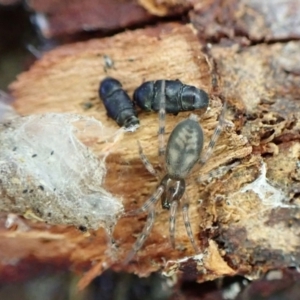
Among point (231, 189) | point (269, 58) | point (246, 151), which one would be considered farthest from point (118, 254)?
point (269, 58)

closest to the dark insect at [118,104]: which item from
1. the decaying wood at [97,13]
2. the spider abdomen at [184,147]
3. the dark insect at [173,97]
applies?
the dark insect at [173,97]

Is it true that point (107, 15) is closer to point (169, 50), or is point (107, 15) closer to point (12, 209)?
point (169, 50)

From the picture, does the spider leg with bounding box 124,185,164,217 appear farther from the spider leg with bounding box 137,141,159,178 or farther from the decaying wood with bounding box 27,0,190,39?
the decaying wood with bounding box 27,0,190,39

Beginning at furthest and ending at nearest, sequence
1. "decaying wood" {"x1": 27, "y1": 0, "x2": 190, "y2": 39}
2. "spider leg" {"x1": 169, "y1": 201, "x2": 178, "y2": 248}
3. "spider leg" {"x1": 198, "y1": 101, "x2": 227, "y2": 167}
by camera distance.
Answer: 1. "decaying wood" {"x1": 27, "y1": 0, "x2": 190, "y2": 39}
2. "spider leg" {"x1": 169, "y1": 201, "x2": 178, "y2": 248}
3. "spider leg" {"x1": 198, "y1": 101, "x2": 227, "y2": 167}

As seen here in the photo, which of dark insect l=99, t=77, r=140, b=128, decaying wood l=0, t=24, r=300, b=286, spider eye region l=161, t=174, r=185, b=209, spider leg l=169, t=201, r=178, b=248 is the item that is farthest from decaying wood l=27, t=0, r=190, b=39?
spider leg l=169, t=201, r=178, b=248

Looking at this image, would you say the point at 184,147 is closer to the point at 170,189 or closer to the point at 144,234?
the point at 170,189

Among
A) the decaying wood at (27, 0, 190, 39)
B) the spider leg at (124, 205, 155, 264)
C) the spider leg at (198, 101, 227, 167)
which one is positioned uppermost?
the decaying wood at (27, 0, 190, 39)

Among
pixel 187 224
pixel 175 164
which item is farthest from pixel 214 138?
pixel 187 224

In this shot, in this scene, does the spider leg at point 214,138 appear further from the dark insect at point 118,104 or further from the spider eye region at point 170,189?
the dark insect at point 118,104
